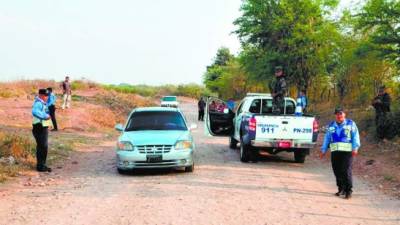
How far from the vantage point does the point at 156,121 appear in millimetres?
12945

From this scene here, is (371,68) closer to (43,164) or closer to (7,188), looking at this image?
(43,164)

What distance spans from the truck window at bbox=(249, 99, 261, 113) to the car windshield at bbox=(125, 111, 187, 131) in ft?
9.60

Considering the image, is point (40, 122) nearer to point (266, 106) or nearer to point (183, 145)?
point (183, 145)

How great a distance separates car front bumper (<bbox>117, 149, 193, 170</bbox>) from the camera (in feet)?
36.9

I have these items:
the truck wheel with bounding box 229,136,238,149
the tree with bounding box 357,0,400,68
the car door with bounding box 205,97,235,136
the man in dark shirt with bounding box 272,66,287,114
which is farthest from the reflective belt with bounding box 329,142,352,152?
the tree with bounding box 357,0,400,68

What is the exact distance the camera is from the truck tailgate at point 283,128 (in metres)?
13.1

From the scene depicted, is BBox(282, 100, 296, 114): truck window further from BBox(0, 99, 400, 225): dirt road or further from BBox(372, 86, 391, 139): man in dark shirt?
BBox(372, 86, 391, 139): man in dark shirt

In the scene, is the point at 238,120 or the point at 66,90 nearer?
the point at 238,120

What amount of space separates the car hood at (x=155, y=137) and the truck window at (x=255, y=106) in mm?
3498

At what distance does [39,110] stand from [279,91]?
6.34 metres

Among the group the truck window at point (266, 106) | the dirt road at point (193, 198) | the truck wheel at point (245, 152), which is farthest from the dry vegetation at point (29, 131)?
the truck window at point (266, 106)

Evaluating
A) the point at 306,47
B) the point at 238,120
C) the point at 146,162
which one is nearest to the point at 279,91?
the point at 238,120

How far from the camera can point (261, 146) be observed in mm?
13141

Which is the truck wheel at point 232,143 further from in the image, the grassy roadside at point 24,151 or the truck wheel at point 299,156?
the grassy roadside at point 24,151
